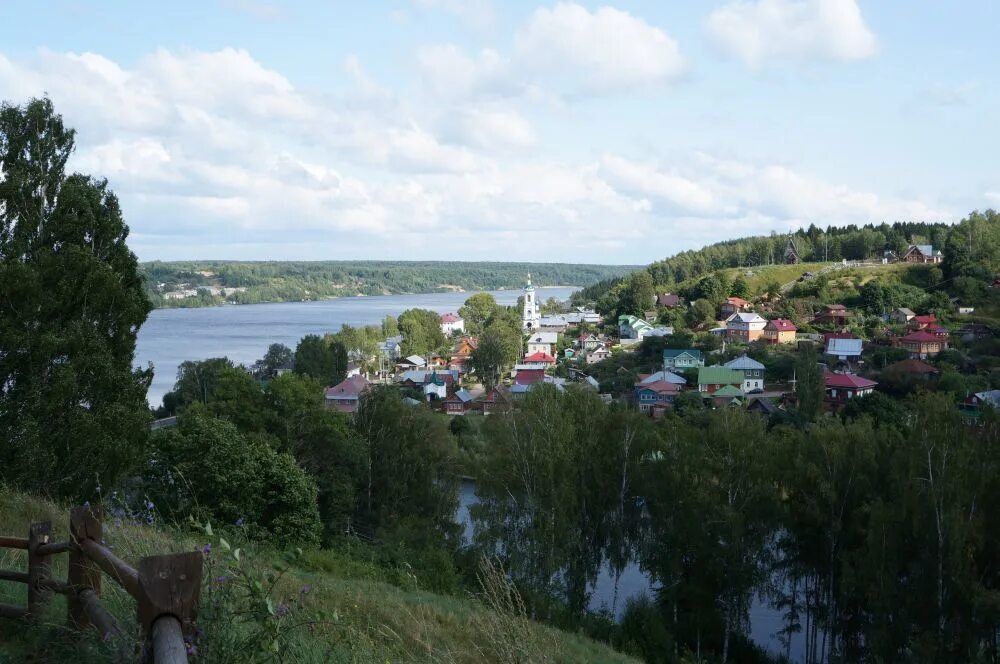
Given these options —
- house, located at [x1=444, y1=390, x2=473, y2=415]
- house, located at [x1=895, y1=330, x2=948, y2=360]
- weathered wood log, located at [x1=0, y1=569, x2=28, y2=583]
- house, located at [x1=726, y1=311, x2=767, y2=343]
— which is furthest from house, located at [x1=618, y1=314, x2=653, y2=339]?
weathered wood log, located at [x1=0, y1=569, x2=28, y2=583]

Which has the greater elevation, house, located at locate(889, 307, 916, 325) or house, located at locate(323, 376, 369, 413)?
house, located at locate(889, 307, 916, 325)

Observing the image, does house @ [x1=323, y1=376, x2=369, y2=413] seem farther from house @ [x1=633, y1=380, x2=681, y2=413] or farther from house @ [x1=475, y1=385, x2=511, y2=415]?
house @ [x1=633, y1=380, x2=681, y2=413]

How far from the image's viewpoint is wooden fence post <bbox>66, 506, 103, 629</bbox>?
2.73 metres

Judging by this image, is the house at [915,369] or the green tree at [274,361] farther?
the green tree at [274,361]

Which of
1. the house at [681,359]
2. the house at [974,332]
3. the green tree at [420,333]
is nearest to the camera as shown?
the house at [974,332]

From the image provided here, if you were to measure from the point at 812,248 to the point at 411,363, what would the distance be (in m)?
38.9

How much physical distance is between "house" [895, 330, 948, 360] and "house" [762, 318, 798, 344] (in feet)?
21.1

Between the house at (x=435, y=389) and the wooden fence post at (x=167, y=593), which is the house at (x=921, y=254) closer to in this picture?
the house at (x=435, y=389)

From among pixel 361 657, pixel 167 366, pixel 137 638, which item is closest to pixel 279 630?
pixel 137 638

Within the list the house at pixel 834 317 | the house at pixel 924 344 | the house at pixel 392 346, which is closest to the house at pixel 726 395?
the house at pixel 924 344

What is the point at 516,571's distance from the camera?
39.3 feet

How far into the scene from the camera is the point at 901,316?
137 feet

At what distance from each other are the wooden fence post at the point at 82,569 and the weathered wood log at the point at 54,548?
0.08m

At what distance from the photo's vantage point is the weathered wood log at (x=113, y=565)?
7.07 ft
